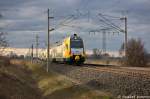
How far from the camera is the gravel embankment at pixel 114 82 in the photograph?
28.5 m

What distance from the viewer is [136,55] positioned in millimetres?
76062

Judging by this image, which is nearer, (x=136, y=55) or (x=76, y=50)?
(x=76, y=50)

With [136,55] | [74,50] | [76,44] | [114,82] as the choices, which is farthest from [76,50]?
[114,82]

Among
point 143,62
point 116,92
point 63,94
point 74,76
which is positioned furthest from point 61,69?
point 116,92

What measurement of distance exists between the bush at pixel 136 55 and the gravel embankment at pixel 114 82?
26262 millimetres

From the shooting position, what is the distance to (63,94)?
35531 mm

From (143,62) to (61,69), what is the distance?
61.2ft

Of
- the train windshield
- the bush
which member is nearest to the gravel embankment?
the train windshield

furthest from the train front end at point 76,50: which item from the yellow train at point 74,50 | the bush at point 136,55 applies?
the bush at point 136,55

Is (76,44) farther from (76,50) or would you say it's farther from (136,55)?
(136,55)

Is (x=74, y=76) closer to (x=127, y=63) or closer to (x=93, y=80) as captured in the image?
(x=93, y=80)

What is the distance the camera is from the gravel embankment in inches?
1120

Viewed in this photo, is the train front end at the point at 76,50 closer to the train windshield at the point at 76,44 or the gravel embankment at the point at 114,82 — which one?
the train windshield at the point at 76,44

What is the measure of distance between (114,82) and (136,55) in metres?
42.3
